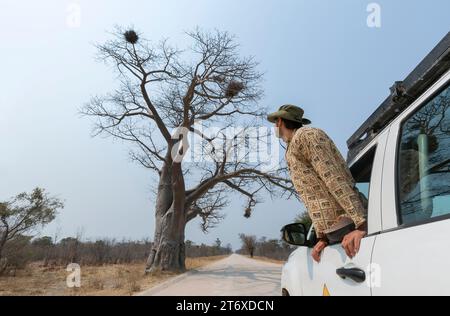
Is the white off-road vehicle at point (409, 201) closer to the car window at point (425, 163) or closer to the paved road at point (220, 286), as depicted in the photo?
the car window at point (425, 163)

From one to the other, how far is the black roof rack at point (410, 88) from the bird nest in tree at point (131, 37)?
16182 millimetres

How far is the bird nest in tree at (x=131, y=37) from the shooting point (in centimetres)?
1677

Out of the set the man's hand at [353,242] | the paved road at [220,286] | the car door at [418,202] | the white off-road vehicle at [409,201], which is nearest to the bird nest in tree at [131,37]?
the paved road at [220,286]

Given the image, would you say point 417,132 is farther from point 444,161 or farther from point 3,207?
point 3,207

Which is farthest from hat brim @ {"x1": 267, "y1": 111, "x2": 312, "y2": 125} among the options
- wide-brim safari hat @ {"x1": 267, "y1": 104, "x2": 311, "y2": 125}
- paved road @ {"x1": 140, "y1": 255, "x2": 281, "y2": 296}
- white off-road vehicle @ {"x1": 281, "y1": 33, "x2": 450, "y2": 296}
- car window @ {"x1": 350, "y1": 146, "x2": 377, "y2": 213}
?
paved road @ {"x1": 140, "y1": 255, "x2": 281, "y2": 296}

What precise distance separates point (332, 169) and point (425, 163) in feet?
1.58

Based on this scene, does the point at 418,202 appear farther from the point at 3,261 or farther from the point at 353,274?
the point at 3,261

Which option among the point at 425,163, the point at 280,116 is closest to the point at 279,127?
the point at 280,116

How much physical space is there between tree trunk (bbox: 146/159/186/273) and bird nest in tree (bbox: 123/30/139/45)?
19.8 feet

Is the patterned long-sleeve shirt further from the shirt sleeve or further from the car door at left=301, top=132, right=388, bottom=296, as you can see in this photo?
the car door at left=301, top=132, right=388, bottom=296
